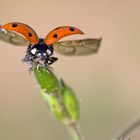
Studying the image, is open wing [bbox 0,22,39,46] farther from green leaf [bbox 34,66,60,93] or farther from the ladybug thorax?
green leaf [bbox 34,66,60,93]

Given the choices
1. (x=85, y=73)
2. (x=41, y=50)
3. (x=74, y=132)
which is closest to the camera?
(x=74, y=132)

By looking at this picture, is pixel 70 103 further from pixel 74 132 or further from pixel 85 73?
pixel 85 73

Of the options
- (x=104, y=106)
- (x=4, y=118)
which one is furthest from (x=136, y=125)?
(x=4, y=118)

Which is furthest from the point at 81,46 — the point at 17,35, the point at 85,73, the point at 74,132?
the point at 85,73

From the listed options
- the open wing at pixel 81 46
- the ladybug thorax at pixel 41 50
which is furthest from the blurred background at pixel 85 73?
the open wing at pixel 81 46

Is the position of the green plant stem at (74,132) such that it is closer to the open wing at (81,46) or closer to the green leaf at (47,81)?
the green leaf at (47,81)

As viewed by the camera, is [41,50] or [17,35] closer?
[17,35]

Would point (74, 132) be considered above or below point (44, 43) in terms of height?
below
